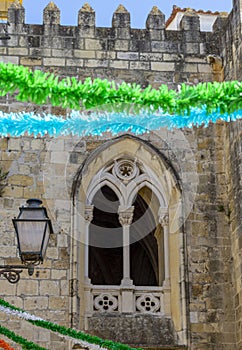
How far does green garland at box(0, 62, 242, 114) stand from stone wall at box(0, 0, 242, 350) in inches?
183

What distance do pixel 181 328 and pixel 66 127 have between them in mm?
4632

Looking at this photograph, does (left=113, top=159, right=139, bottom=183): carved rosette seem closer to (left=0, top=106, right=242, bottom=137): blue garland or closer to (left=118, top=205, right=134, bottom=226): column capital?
(left=118, top=205, right=134, bottom=226): column capital

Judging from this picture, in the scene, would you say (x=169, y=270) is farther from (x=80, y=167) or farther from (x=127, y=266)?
(x=80, y=167)

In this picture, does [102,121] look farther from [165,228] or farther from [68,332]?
[165,228]

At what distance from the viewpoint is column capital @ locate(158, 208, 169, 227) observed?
35.5 ft

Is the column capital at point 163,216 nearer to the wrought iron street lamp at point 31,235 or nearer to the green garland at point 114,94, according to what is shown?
the wrought iron street lamp at point 31,235

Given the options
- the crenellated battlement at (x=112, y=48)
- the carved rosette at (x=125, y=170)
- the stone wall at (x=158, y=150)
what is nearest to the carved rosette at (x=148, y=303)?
the stone wall at (x=158, y=150)

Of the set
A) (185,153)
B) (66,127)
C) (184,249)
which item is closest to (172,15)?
(185,153)

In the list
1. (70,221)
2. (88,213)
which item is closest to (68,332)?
(70,221)

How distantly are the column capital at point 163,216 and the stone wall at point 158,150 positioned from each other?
0.40 meters

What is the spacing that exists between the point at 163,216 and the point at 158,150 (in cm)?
94

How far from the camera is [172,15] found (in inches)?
735

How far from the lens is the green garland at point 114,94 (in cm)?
545

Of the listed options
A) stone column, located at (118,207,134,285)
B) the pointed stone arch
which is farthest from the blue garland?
stone column, located at (118,207,134,285)
